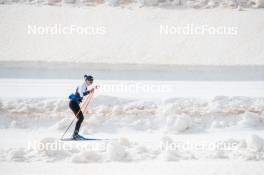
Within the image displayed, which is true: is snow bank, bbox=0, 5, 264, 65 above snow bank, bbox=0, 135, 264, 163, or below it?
above

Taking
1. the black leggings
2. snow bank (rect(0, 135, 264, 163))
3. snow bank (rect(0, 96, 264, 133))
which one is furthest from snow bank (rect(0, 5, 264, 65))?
snow bank (rect(0, 135, 264, 163))

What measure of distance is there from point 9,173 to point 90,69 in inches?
206

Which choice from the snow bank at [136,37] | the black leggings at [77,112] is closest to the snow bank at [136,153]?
the black leggings at [77,112]

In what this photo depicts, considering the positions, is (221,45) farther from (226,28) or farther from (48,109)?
(48,109)

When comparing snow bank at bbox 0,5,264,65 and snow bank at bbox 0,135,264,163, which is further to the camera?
snow bank at bbox 0,5,264,65

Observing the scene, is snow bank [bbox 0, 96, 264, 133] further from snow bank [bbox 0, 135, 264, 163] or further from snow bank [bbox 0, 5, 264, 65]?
snow bank [bbox 0, 5, 264, 65]

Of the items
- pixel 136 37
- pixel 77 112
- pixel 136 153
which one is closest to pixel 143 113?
pixel 77 112

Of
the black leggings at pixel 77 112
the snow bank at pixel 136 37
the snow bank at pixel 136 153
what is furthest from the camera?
the snow bank at pixel 136 37

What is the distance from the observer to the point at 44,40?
12102 millimetres

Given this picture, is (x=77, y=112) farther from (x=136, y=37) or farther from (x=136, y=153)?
(x=136, y=37)

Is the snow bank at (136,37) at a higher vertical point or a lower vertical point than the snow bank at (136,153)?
higher

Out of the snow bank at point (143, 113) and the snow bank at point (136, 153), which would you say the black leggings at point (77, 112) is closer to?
the snow bank at point (136, 153)

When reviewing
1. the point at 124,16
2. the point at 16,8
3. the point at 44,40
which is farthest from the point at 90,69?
the point at 16,8

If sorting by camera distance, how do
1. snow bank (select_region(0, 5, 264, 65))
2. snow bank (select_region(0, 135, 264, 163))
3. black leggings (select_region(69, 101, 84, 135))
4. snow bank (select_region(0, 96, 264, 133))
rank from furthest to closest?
snow bank (select_region(0, 5, 264, 65)) → snow bank (select_region(0, 96, 264, 133)) → black leggings (select_region(69, 101, 84, 135)) → snow bank (select_region(0, 135, 264, 163))
